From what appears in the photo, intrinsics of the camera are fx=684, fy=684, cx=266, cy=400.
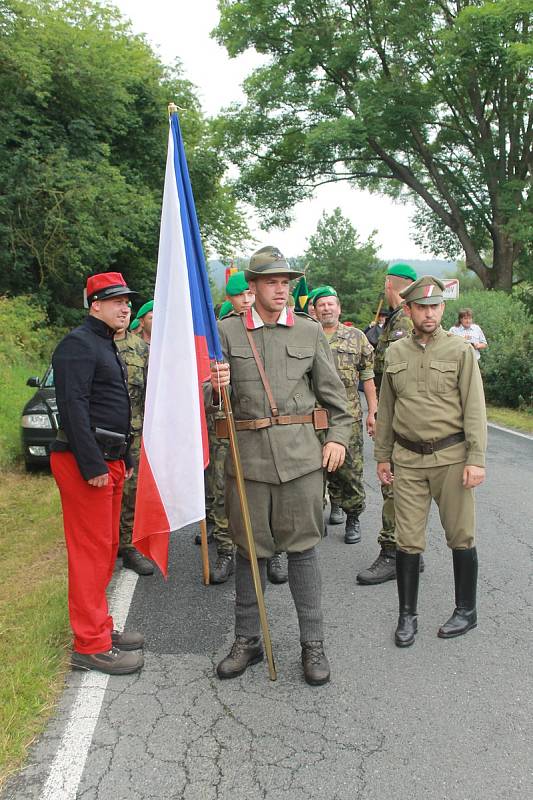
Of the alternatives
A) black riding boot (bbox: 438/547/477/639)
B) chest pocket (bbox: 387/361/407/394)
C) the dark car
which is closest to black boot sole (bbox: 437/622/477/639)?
black riding boot (bbox: 438/547/477/639)

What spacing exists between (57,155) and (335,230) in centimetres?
3712

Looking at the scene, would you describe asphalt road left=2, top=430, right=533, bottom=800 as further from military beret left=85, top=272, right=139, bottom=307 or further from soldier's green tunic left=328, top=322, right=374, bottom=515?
military beret left=85, top=272, right=139, bottom=307

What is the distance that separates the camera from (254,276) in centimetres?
351

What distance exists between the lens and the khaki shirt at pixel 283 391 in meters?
3.49

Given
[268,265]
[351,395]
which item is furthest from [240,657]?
[351,395]

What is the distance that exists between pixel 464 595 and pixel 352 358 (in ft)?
7.59

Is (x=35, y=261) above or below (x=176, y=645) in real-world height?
above

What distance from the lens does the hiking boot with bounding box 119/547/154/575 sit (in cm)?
516

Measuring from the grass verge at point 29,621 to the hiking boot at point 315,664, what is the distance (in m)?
1.24

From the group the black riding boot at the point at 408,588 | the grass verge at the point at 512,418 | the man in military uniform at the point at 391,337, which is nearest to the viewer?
the black riding boot at the point at 408,588

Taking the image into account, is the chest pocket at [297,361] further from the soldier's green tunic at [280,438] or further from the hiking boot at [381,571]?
the hiking boot at [381,571]

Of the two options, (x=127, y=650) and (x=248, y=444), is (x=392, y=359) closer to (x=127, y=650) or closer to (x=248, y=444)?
(x=248, y=444)

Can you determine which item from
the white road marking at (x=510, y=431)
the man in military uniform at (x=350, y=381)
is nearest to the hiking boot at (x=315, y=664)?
the man in military uniform at (x=350, y=381)

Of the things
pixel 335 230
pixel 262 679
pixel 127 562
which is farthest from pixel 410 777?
pixel 335 230
